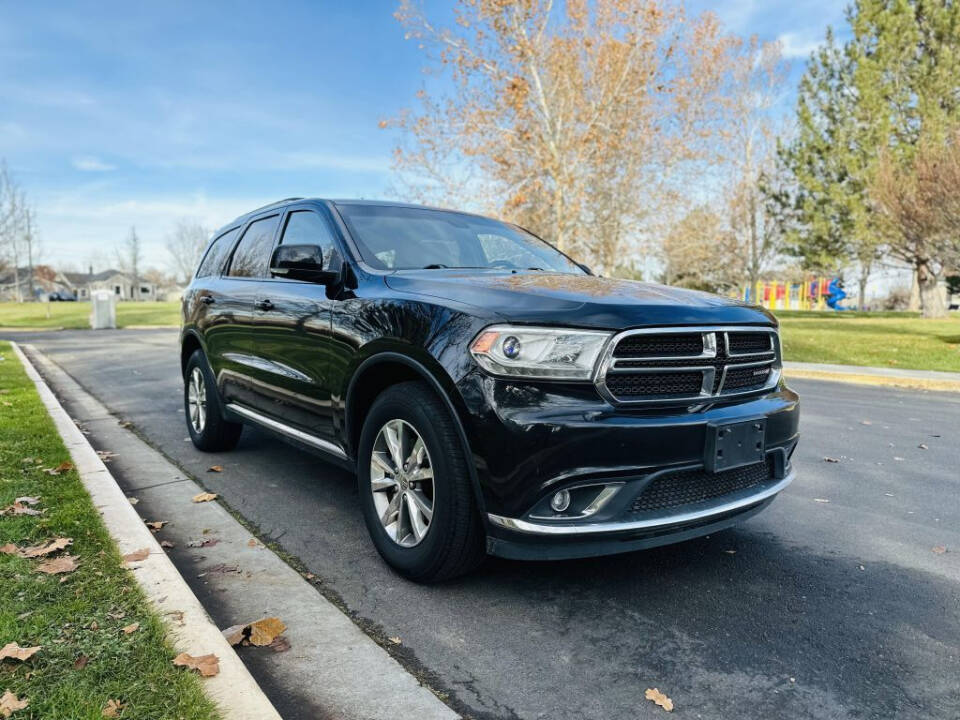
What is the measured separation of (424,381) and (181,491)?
8.11 feet

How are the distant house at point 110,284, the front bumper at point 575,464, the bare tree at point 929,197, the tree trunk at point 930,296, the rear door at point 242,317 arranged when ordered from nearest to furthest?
1. the front bumper at point 575,464
2. the rear door at point 242,317
3. the bare tree at point 929,197
4. the tree trunk at point 930,296
5. the distant house at point 110,284

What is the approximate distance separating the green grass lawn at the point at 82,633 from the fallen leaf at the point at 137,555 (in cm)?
4

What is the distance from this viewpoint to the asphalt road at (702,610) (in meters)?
2.33

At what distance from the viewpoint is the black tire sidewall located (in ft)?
9.37

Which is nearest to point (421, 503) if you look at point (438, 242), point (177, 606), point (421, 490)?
point (421, 490)

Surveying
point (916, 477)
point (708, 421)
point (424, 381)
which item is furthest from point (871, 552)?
point (424, 381)

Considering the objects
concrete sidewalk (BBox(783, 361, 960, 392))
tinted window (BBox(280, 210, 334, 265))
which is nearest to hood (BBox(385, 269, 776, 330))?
tinted window (BBox(280, 210, 334, 265))

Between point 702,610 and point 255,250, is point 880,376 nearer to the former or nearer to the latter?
point 702,610

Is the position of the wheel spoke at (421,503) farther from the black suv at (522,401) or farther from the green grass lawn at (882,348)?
the green grass lawn at (882,348)

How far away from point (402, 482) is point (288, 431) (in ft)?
4.54

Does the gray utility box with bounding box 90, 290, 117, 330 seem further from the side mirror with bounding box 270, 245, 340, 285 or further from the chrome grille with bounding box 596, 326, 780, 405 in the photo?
the chrome grille with bounding box 596, 326, 780, 405

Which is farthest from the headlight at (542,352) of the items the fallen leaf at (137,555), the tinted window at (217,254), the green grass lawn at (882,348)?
the green grass lawn at (882,348)

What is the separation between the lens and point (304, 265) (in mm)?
3637

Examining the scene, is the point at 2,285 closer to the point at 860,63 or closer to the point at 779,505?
the point at 860,63
